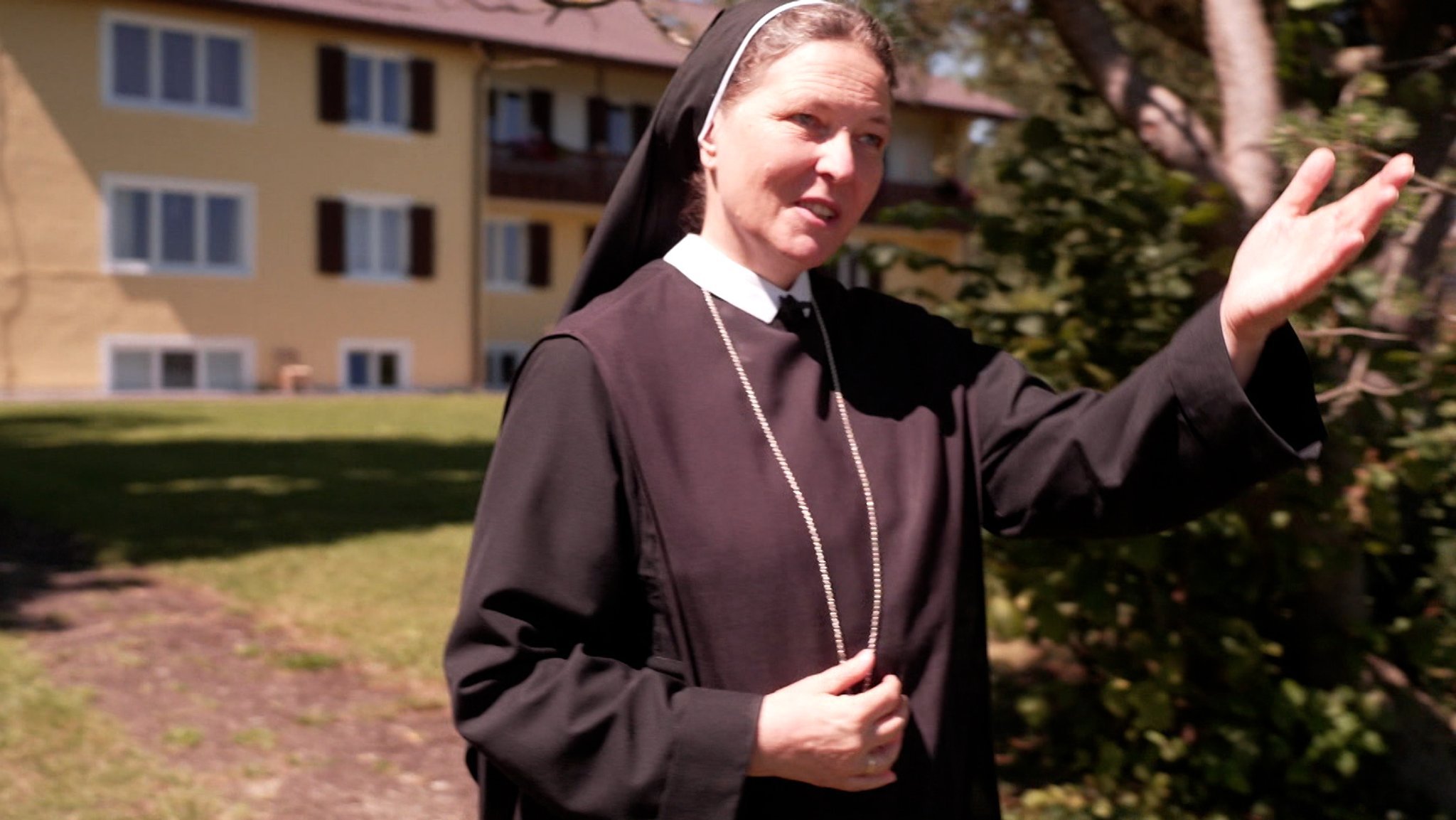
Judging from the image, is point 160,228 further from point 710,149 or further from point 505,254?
point 710,149

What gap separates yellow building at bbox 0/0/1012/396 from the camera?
A: 2247 cm

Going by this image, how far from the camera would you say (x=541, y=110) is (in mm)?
27750

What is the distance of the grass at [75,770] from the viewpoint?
4480mm

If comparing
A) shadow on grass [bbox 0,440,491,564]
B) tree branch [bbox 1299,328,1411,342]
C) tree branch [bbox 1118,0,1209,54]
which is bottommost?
shadow on grass [bbox 0,440,491,564]

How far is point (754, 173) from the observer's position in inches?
77.0

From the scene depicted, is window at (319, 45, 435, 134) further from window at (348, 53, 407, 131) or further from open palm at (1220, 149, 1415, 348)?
open palm at (1220, 149, 1415, 348)

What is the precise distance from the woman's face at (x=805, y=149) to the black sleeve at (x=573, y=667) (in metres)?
0.33

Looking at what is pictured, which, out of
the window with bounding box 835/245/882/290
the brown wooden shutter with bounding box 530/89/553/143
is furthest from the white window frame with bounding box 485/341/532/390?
the window with bounding box 835/245/882/290

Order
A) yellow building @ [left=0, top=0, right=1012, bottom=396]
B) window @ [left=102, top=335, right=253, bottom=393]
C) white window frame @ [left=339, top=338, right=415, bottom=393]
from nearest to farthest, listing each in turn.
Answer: yellow building @ [left=0, top=0, right=1012, bottom=396]
window @ [left=102, top=335, right=253, bottom=393]
white window frame @ [left=339, top=338, right=415, bottom=393]

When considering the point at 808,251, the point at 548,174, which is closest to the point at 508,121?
the point at 548,174

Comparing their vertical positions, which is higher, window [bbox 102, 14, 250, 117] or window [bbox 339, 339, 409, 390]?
window [bbox 102, 14, 250, 117]

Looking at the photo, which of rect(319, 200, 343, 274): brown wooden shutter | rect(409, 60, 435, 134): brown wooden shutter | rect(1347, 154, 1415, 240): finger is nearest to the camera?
rect(1347, 154, 1415, 240): finger

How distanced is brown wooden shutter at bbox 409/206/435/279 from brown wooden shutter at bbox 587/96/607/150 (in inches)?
145

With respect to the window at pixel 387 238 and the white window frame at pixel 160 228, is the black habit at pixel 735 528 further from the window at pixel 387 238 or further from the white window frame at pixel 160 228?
the window at pixel 387 238
